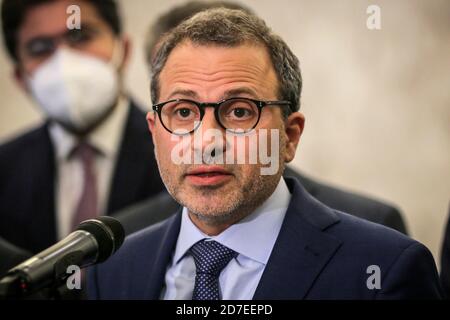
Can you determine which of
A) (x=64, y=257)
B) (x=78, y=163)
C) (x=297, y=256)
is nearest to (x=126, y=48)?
(x=78, y=163)

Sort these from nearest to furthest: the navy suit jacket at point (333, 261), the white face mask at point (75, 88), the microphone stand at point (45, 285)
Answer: the microphone stand at point (45, 285) → the navy suit jacket at point (333, 261) → the white face mask at point (75, 88)

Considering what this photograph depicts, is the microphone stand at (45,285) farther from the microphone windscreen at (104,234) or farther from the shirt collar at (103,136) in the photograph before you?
the shirt collar at (103,136)

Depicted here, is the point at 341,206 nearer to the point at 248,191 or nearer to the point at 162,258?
the point at 248,191

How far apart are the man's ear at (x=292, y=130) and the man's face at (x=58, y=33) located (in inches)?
33.8

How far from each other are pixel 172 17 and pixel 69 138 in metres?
0.51

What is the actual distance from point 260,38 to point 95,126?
3.14 ft

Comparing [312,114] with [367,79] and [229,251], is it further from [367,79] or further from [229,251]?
[229,251]

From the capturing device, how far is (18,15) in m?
2.33

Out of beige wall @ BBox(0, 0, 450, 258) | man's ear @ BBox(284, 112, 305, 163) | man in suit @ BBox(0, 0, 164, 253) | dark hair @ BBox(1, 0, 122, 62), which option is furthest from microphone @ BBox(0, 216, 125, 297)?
dark hair @ BBox(1, 0, 122, 62)

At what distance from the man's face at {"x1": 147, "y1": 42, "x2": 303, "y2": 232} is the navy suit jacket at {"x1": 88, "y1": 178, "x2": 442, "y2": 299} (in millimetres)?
107

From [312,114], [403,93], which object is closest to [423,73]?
[403,93]

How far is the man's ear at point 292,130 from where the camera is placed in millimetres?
1528

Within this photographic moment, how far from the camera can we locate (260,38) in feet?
4.85

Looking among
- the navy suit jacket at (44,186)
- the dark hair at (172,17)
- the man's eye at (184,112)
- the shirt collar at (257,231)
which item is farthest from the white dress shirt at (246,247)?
the navy suit jacket at (44,186)
